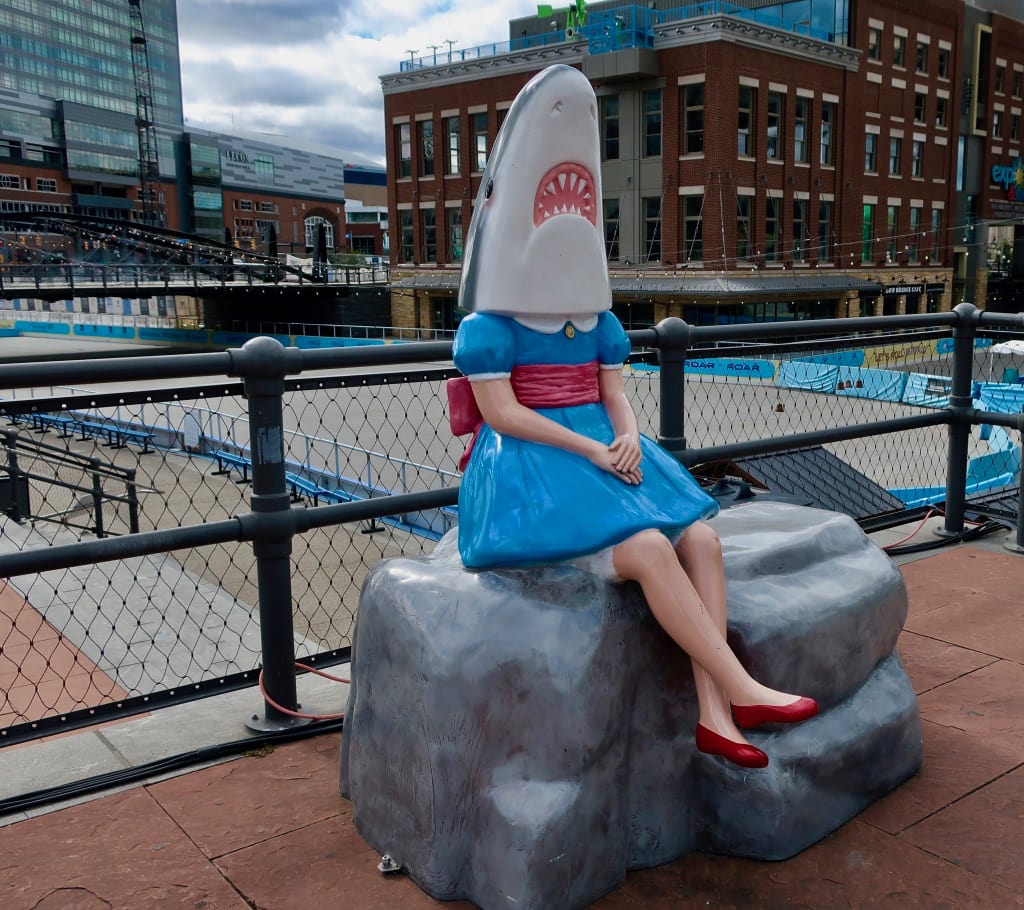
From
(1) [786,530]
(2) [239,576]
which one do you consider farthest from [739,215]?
(1) [786,530]

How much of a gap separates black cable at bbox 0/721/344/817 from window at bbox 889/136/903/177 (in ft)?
133

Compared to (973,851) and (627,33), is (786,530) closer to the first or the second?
(973,851)

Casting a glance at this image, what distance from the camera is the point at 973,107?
44.9m

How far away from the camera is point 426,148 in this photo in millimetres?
39781

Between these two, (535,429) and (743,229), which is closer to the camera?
(535,429)

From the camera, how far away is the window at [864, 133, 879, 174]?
37.6m

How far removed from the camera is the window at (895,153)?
3878cm

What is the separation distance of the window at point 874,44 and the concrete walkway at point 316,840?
3859 centimetres

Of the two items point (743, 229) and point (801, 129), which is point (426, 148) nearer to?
point (743, 229)

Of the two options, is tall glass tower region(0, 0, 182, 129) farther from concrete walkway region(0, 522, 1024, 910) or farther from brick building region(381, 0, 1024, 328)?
concrete walkway region(0, 522, 1024, 910)

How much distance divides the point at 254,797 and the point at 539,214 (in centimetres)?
208

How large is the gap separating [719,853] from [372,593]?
1273 mm

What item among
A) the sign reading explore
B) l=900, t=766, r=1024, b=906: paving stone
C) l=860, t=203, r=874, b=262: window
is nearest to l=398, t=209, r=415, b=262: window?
l=860, t=203, r=874, b=262: window

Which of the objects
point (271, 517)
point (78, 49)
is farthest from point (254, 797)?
point (78, 49)
